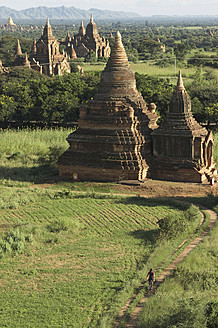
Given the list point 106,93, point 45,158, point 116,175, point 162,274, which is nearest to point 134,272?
point 162,274

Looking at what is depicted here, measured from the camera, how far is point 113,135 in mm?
31047

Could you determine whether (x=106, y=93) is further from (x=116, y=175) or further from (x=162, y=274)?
(x=162, y=274)

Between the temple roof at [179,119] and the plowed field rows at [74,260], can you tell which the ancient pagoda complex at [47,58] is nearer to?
the temple roof at [179,119]

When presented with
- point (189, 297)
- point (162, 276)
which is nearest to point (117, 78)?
point (162, 276)

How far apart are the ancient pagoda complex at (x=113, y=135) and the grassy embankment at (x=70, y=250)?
1.45m

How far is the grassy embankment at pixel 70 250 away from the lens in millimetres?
16688

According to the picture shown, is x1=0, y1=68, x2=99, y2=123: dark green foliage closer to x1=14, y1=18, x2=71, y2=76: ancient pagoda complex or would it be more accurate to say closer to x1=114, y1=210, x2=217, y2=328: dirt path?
x1=14, y1=18, x2=71, y2=76: ancient pagoda complex

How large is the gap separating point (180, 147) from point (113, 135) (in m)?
3.95

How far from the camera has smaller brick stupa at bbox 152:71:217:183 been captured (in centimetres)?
3017

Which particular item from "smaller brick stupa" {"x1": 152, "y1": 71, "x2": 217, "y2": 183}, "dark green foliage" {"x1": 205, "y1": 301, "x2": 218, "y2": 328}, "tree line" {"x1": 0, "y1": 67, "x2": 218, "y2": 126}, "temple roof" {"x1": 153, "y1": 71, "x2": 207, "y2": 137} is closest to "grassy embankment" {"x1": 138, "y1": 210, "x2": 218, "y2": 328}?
"dark green foliage" {"x1": 205, "y1": 301, "x2": 218, "y2": 328}

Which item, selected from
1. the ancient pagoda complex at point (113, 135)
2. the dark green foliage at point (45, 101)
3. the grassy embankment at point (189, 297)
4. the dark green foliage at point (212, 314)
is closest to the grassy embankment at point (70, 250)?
the grassy embankment at point (189, 297)

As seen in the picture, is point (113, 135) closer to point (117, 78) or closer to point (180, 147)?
point (117, 78)

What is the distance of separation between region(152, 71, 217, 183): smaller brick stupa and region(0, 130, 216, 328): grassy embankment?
3.30 metres

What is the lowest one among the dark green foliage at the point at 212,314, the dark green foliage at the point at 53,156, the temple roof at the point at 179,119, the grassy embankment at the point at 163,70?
the dark green foliage at the point at 53,156
